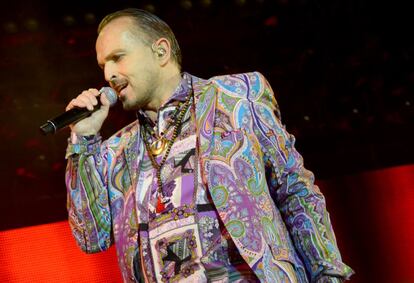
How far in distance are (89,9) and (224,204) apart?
5.26 ft

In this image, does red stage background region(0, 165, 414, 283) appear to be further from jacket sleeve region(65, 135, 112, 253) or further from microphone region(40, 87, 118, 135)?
microphone region(40, 87, 118, 135)

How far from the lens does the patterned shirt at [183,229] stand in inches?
54.4

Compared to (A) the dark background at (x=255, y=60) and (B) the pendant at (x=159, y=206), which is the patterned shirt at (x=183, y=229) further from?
(A) the dark background at (x=255, y=60)

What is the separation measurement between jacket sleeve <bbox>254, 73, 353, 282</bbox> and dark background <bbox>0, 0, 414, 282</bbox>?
1.11 metres

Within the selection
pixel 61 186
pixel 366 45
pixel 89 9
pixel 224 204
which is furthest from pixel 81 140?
pixel 366 45

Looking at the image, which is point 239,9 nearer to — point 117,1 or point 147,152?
point 117,1

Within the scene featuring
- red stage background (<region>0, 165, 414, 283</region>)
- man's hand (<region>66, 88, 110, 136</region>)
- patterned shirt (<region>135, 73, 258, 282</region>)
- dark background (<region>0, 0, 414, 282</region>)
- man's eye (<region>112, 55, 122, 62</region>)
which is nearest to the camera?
patterned shirt (<region>135, 73, 258, 282</region>)

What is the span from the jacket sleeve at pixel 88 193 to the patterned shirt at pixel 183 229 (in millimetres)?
111

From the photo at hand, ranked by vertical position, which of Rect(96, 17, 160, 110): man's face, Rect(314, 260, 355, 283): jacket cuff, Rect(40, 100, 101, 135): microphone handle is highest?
Rect(96, 17, 160, 110): man's face

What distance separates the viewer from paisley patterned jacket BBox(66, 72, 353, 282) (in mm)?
1384

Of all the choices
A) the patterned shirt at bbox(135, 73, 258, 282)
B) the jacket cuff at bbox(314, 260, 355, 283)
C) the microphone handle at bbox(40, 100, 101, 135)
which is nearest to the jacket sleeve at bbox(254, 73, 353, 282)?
the jacket cuff at bbox(314, 260, 355, 283)

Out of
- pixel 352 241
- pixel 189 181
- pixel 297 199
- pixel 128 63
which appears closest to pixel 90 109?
pixel 128 63

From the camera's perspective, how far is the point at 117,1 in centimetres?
275

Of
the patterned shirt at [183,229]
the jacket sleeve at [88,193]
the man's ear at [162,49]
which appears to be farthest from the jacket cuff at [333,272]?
the man's ear at [162,49]
